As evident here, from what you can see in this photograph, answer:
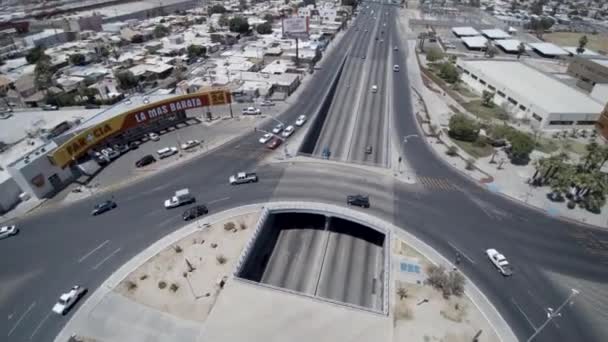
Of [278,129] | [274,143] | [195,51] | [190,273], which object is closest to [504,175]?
[274,143]

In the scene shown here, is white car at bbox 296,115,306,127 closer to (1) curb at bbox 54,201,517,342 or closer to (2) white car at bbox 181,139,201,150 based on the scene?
(2) white car at bbox 181,139,201,150

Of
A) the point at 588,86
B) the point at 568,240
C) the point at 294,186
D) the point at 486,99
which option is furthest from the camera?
the point at 588,86

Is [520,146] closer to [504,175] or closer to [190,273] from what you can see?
[504,175]

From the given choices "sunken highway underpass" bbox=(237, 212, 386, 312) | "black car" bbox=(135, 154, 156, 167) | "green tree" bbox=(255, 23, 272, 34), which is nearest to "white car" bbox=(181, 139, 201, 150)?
"black car" bbox=(135, 154, 156, 167)

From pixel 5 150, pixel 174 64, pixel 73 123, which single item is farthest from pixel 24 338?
pixel 174 64

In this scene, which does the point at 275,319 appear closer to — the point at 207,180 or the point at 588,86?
the point at 207,180

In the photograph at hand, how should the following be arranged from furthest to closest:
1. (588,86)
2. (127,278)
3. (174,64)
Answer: (174,64) < (588,86) < (127,278)
